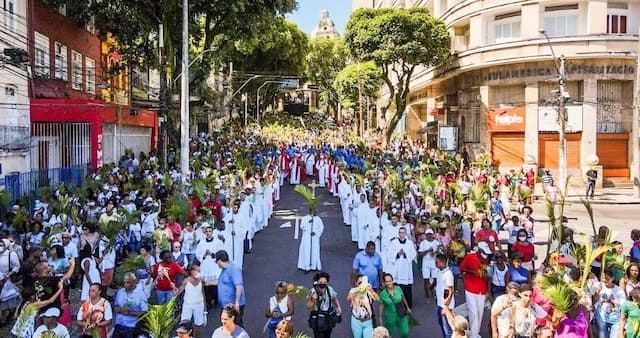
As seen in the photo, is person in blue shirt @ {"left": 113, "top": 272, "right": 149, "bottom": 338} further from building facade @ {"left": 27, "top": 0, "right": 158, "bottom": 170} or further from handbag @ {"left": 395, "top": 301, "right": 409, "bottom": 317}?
building facade @ {"left": 27, "top": 0, "right": 158, "bottom": 170}

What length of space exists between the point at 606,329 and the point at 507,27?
84.4 feet

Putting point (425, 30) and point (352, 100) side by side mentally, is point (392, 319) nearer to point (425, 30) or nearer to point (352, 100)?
point (425, 30)

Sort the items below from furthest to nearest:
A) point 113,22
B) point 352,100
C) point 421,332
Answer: point 352,100 → point 113,22 → point 421,332

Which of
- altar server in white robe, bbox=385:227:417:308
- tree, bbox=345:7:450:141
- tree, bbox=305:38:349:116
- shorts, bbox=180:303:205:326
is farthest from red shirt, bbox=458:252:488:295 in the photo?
tree, bbox=305:38:349:116

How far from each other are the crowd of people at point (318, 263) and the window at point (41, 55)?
5.60 meters

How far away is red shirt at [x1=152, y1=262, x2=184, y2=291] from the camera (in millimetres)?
9156

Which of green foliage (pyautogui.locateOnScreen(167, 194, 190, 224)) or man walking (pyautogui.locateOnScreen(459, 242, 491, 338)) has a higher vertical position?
green foliage (pyautogui.locateOnScreen(167, 194, 190, 224))

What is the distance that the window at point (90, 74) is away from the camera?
28594 mm

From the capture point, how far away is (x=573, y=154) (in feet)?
98.6

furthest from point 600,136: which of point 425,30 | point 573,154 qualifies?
point 425,30

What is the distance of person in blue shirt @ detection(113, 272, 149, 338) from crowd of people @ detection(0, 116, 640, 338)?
0.05 ft

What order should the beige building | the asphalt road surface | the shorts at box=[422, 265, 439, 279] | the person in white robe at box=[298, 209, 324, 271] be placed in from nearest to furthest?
the asphalt road surface, the shorts at box=[422, 265, 439, 279], the person in white robe at box=[298, 209, 324, 271], the beige building

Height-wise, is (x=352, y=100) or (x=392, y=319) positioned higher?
(x=352, y=100)

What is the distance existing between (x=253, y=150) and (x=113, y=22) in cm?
780
